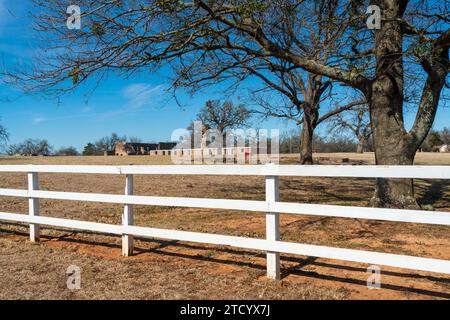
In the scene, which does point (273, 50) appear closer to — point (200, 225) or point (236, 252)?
point (200, 225)

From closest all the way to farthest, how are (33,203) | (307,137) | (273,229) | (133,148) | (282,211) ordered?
1. (282,211)
2. (273,229)
3. (33,203)
4. (307,137)
5. (133,148)

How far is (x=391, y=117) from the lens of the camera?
29.4ft

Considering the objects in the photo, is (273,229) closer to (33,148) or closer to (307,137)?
(307,137)

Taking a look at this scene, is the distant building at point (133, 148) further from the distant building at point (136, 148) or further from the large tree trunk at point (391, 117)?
the large tree trunk at point (391, 117)

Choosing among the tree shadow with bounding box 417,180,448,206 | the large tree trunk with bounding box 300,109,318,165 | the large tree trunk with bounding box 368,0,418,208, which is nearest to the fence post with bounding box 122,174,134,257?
the large tree trunk with bounding box 368,0,418,208

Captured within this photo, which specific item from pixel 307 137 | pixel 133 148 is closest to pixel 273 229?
pixel 307 137

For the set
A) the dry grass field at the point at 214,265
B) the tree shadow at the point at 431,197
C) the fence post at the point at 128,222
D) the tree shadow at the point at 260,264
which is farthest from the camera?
the tree shadow at the point at 431,197

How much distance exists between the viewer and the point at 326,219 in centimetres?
830

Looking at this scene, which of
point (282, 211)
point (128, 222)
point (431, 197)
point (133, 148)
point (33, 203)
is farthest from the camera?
point (133, 148)

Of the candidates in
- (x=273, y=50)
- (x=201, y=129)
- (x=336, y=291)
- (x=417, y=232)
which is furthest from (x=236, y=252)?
(x=201, y=129)

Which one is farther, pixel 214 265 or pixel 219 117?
pixel 219 117

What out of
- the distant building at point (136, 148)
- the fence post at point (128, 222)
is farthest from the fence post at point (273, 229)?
the distant building at point (136, 148)

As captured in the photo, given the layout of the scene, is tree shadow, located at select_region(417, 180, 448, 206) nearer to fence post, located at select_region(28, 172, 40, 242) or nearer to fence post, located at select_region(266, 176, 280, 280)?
fence post, located at select_region(266, 176, 280, 280)

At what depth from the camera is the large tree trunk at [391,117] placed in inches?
344
